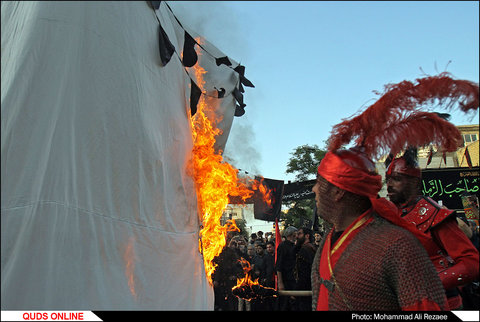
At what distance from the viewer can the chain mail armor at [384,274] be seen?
1619 millimetres

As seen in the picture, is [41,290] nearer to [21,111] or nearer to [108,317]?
[108,317]

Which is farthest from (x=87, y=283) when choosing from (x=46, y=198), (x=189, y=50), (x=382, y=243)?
(x=189, y=50)

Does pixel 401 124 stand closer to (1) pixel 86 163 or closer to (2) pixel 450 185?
(1) pixel 86 163

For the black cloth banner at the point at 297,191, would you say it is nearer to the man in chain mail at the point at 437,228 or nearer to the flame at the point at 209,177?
the flame at the point at 209,177

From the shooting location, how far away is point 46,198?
2504mm

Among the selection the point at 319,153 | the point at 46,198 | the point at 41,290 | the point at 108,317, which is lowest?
the point at 108,317

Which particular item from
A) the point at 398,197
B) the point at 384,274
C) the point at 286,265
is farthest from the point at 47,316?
the point at 286,265

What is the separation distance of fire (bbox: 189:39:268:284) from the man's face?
2466mm

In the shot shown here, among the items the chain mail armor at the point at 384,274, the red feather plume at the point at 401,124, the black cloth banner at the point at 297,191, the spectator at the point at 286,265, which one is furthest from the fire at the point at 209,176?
the black cloth banner at the point at 297,191

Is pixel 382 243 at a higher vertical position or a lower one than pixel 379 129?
lower

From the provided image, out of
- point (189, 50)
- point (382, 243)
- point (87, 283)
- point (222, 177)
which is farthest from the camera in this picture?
point (222, 177)

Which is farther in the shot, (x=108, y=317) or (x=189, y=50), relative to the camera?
(x=189, y=50)

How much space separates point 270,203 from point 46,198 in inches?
285

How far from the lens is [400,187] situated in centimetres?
322
